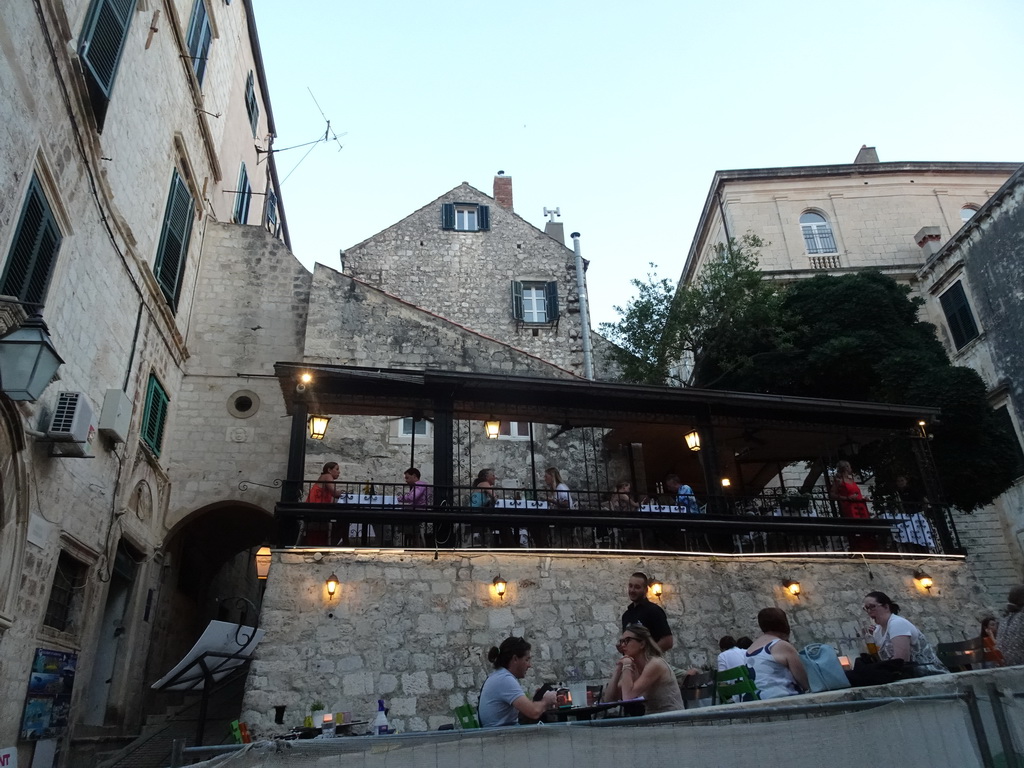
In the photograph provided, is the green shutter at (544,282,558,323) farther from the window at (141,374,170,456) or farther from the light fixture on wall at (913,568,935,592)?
the light fixture on wall at (913,568,935,592)

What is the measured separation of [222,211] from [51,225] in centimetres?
832

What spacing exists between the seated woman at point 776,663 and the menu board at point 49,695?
768cm

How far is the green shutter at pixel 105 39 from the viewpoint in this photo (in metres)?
8.79

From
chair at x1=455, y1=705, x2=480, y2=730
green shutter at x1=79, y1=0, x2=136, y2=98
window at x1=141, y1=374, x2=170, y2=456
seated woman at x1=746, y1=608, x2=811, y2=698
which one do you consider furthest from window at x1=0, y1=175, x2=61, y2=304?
seated woman at x1=746, y1=608, x2=811, y2=698

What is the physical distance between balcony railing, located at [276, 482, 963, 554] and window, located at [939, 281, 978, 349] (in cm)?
1084

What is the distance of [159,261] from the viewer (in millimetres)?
12156

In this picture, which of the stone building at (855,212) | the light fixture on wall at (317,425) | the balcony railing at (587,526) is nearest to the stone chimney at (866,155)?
the stone building at (855,212)

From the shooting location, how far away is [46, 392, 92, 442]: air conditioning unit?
26.7 ft

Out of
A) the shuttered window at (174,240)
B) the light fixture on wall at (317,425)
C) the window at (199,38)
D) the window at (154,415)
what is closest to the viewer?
the light fixture on wall at (317,425)

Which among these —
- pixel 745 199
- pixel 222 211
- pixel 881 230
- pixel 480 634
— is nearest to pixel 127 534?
pixel 480 634

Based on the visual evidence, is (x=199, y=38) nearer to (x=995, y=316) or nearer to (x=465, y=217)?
(x=465, y=217)

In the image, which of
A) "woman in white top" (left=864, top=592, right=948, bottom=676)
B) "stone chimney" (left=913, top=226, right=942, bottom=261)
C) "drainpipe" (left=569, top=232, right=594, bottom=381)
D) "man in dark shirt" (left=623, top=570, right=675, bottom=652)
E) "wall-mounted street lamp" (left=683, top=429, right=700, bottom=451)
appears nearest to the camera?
"woman in white top" (left=864, top=592, right=948, bottom=676)

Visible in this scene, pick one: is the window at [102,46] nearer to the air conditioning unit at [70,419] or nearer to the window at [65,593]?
the air conditioning unit at [70,419]

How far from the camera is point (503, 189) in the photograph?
23328mm
